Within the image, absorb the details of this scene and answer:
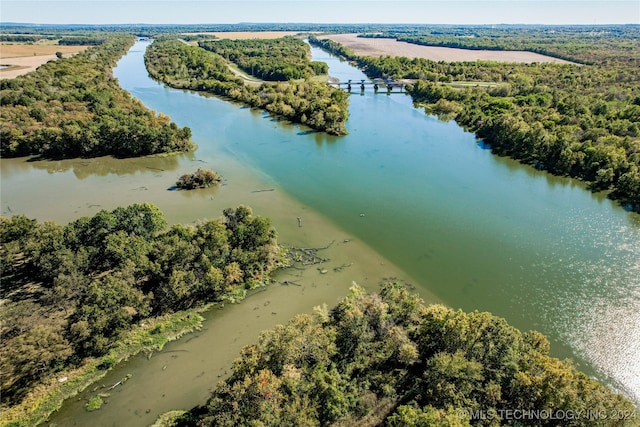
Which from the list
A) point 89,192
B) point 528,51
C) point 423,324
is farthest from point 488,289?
point 528,51

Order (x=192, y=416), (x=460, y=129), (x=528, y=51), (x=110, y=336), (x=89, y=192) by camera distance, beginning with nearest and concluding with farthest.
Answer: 1. (x=192, y=416)
2. (x=110, y=336)
3. (x=89, y=192)
4. (x=460, y=129)
5. (x=528, y=51)

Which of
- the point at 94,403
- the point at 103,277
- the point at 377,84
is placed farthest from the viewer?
the point at 377,84

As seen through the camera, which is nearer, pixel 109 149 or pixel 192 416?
pixel 192 416

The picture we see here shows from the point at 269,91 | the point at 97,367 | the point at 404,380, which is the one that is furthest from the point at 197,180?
the point at 269,91

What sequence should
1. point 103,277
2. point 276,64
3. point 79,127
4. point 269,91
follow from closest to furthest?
1. point 103,277
2. point 79,127
3. point 269,91
4. point 276,64

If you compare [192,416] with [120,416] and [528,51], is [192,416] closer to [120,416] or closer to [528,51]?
[120,416]

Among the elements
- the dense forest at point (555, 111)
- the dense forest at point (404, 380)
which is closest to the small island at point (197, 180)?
the dense forest at point (404, 380)

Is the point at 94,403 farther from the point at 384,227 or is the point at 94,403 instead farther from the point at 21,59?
the point at 21,59
